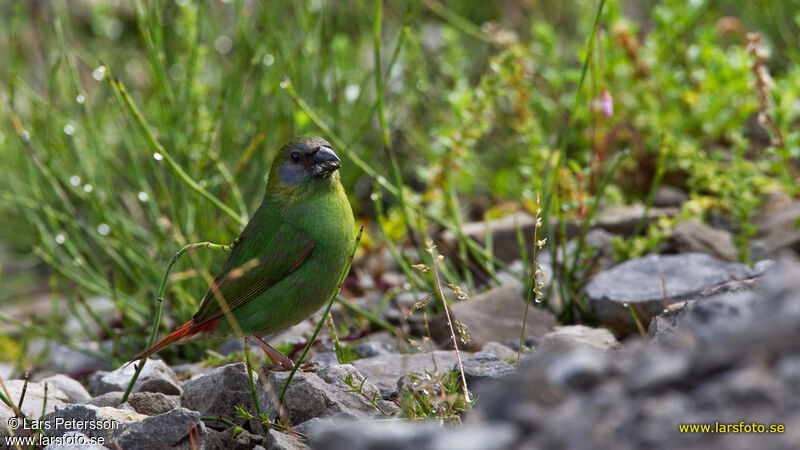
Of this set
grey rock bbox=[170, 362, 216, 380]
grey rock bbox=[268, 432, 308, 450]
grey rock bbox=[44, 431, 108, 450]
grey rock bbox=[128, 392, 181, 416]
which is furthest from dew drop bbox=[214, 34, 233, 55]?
grey rock bbox=[268, 432, 308, 450]

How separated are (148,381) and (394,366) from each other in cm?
83

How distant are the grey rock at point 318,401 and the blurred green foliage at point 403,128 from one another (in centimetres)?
98

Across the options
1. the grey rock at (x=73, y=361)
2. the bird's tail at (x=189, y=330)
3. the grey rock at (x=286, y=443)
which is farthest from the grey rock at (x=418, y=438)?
the grey rock at (x=73, y=361)

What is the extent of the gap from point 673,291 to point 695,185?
1091mm

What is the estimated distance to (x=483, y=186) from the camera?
Result: 4.89m

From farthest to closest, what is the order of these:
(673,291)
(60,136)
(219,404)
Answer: (60,136), (673,291), (219,404)

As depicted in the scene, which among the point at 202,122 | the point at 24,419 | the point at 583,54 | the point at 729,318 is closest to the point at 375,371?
the point at 24,419

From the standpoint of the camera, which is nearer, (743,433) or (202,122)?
(743,433)

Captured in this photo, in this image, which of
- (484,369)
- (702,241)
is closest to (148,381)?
(484,369)

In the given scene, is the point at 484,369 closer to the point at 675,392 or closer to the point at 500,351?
the point at 500,351

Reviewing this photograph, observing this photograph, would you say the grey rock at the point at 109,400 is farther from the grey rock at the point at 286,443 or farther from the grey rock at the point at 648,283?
the grey rock at the point at 648,283

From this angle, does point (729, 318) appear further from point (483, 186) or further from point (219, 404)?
point (483, 186)

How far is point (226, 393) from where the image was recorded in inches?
98.8

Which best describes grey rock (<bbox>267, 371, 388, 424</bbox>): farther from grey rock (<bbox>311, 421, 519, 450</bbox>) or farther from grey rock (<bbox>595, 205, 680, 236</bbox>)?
grey rock (<bbox>595, 205, 680, 236</bbox>)
